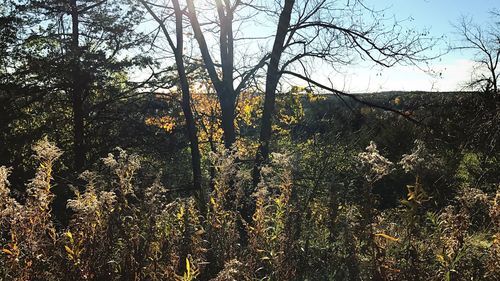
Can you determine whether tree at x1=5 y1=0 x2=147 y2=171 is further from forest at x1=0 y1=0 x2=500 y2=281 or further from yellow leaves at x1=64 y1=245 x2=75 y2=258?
yellow leaves at x1=64 y1=245 x2=75 y2=258

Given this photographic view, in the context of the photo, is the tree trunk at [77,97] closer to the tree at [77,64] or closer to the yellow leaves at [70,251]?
the tree at [77,64]

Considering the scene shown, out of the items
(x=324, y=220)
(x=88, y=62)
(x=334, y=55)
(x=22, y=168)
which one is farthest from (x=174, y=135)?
(x=324, y=220)

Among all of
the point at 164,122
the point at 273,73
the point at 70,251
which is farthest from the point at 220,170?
the point at 164,122

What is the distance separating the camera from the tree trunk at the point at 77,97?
11.9 metres

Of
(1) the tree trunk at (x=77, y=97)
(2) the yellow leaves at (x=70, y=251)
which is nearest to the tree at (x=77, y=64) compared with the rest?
(1) the tree trunk at (x=77, y=97)

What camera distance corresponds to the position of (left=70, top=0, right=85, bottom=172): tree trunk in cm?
1191

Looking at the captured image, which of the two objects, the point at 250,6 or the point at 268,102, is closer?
the point at 268,102

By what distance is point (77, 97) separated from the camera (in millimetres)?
13031

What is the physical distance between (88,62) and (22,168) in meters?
3.14

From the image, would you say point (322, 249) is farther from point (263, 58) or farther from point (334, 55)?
point (263, 58)

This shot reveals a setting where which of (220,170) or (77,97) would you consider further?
(77,97)

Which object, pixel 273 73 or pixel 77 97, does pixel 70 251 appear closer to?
pixel 273 73

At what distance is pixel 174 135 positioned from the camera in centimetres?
1459

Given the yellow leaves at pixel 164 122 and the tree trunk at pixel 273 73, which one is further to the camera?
the yellow leaves at pixel 164 122
